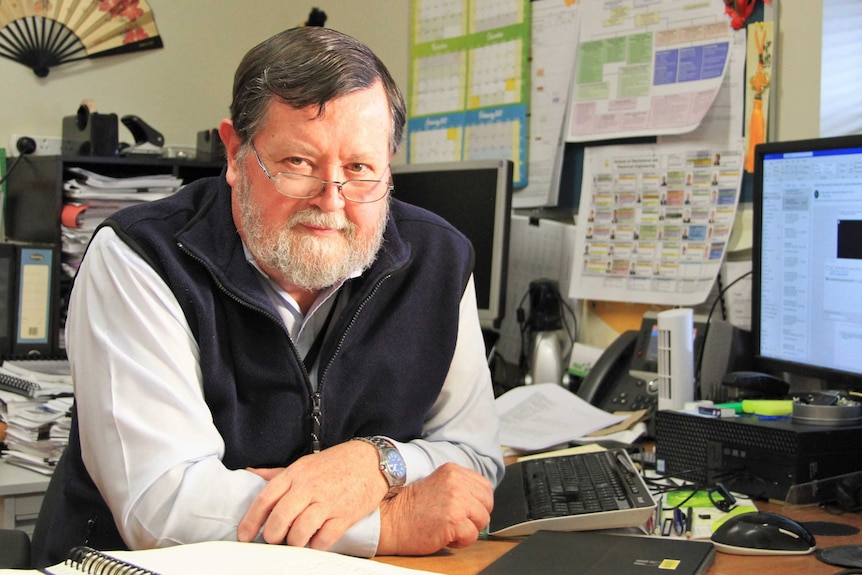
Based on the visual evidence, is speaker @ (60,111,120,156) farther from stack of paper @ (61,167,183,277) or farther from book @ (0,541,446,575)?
book @ (0,541,446,575)

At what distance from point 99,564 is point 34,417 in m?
1.35

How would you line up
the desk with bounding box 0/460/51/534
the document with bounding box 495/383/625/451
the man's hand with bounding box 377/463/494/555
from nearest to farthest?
the man's hand with bounding box 377/463/494/555 < the document with bounding box 495/383/625/451 < the desk with bounding box 0/460/51/534

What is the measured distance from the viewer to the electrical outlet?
277cm

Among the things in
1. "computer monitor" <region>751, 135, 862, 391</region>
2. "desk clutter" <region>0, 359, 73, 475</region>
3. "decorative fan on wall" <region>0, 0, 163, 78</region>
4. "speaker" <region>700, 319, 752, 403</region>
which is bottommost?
"desk clutter" <region>0, 359, 73, 475</region>

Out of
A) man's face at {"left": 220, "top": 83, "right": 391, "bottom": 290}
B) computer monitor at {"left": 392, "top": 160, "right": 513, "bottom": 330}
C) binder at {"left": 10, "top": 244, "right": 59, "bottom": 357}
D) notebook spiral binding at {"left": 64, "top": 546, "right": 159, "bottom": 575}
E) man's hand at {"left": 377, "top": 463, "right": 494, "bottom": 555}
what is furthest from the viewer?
binder at {"left": 10, "top": 244, "right": 59, "bottom": 357}

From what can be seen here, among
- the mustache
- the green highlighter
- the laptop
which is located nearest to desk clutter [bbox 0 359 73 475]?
the mustache

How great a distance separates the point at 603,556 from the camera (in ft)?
3.40

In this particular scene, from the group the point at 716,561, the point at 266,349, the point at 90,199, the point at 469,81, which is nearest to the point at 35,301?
the point at 90,199

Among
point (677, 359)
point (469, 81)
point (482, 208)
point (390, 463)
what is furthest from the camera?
point (469, 81)

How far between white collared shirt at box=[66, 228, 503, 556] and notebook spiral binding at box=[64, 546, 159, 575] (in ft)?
0.93

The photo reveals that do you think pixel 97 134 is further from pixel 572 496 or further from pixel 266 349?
pixel 572 496

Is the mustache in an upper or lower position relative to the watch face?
upper

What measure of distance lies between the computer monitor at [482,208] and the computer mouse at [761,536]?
1.14 metres

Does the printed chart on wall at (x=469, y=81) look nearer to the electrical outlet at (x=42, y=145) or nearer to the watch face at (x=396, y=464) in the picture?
the electrical outlet at (x=42, y=145)
